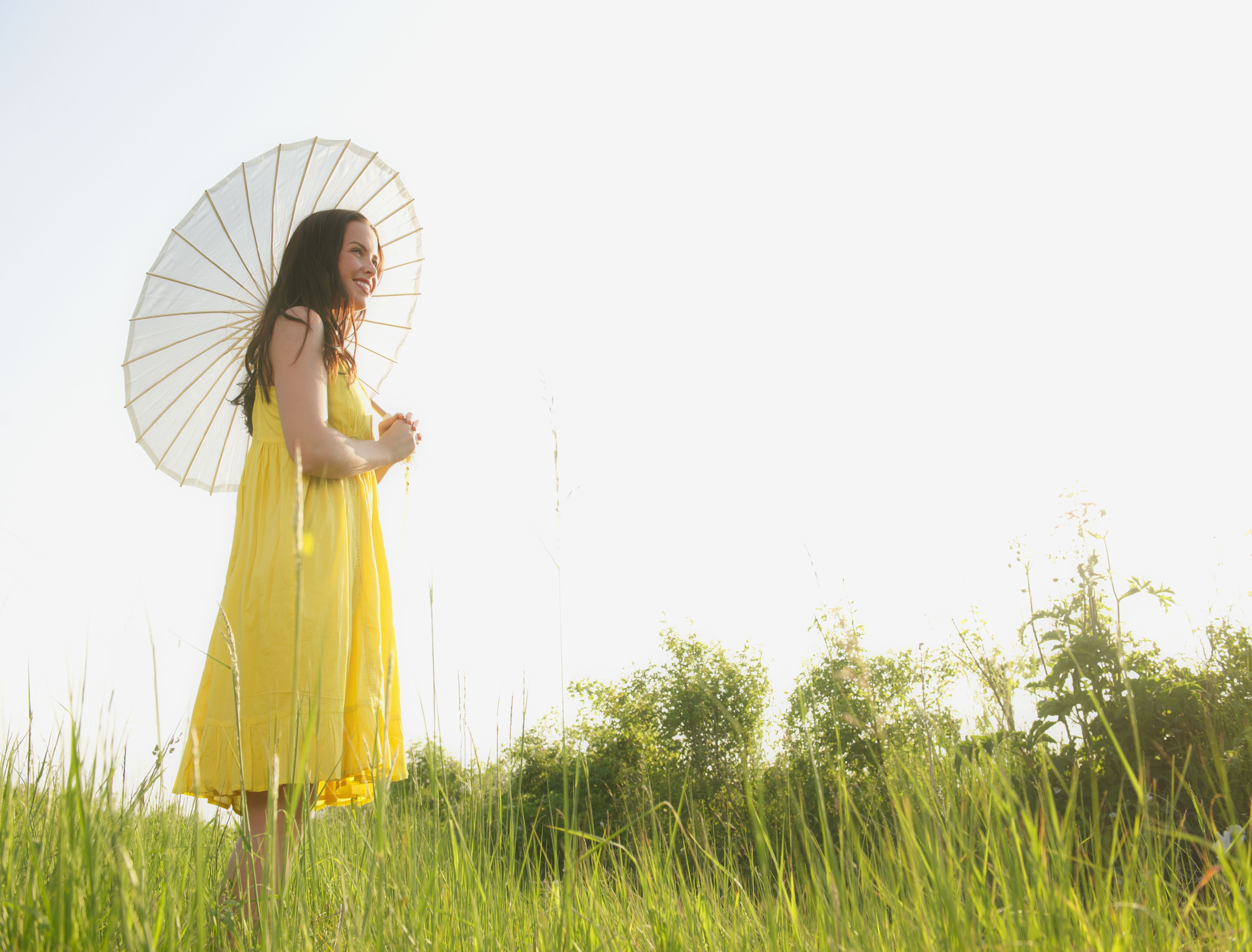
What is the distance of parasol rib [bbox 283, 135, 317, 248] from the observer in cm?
286

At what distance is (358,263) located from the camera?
2342 mm

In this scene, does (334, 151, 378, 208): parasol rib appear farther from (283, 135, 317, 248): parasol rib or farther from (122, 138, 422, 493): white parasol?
(283, 135, 317, 248): parasol rib

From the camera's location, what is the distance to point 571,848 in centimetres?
133

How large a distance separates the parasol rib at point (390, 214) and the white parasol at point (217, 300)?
4.7 inches

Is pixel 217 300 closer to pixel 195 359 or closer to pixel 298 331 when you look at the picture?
pixel 195 359

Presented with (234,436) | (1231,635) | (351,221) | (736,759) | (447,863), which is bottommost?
(736,759)

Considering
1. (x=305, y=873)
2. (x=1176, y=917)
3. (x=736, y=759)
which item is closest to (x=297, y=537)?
(x=305, y=873)

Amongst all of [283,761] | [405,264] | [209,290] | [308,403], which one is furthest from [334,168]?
[283,761]

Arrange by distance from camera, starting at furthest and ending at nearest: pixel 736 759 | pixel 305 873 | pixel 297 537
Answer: pixel 736 759 → pixel 305 873 → pixel 297 537

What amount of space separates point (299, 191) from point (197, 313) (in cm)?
62

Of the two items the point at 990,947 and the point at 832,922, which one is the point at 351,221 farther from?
the point at 990,947

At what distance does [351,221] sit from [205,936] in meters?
1.95

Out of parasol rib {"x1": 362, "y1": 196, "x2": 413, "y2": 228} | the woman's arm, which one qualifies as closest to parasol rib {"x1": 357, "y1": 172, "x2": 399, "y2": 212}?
parasol rib {"x1": 362, "y1": 196, "x2": 413, "y2": 228}

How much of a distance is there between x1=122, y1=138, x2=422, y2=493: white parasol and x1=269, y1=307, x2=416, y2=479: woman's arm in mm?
750
